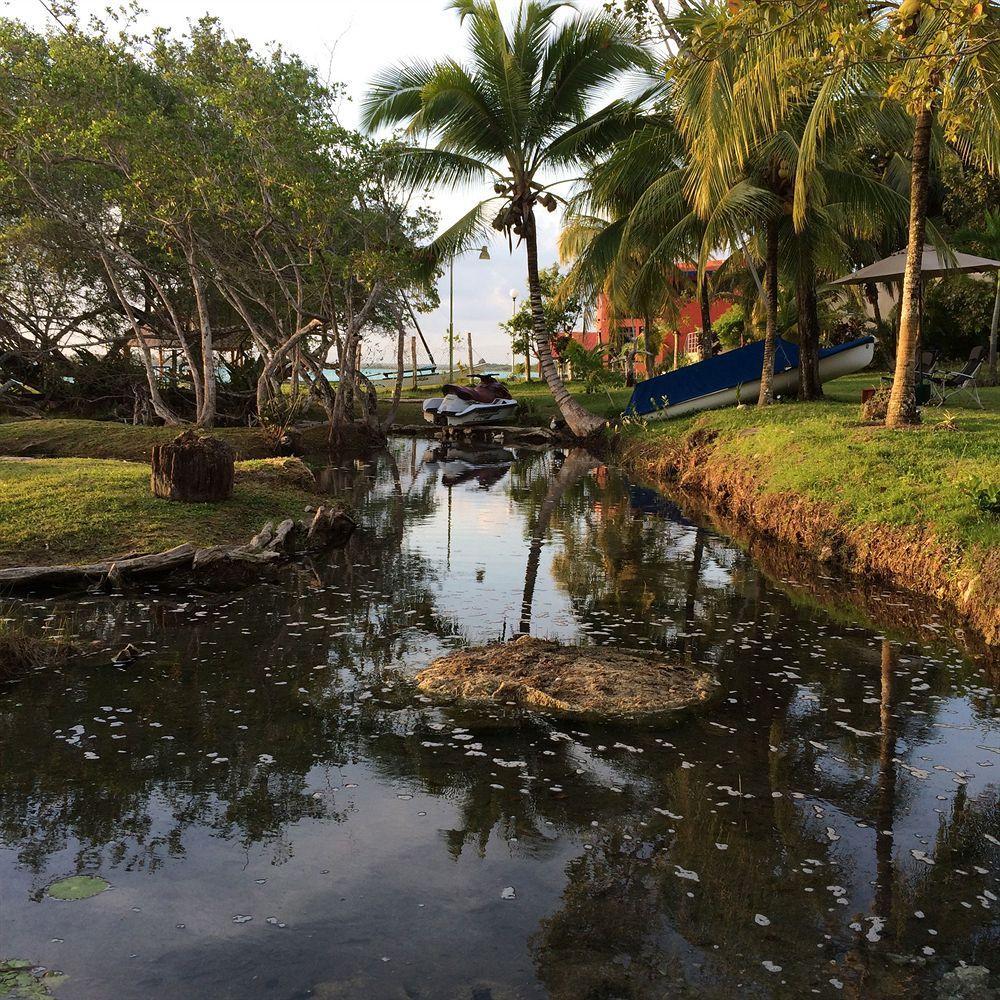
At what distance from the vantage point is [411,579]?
434 inches

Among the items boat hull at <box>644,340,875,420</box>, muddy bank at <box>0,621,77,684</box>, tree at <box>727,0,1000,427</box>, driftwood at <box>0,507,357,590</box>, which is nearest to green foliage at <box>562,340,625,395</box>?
boat hull at <box>644,340,875,420</box>

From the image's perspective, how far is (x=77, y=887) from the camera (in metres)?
4.40

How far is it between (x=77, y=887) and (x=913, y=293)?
42.3ft

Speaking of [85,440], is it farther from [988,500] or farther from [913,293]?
[988,500]

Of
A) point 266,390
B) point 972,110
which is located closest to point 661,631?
point 972,110

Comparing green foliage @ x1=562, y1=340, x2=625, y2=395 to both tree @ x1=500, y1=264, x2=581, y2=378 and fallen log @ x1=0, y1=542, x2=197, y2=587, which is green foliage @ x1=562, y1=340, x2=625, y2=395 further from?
fallen log @ x1=0, y1=542, x2=197, y2=587

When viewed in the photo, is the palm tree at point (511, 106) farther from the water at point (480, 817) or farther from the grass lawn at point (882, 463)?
the water at point (480, 817)

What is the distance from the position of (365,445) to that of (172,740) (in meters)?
22.9

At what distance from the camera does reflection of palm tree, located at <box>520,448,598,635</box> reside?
32.9 feet

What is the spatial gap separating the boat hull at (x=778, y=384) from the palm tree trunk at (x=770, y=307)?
1.83 metres

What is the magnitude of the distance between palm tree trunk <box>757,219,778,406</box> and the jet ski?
1161 cm

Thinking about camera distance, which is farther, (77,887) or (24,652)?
(24,652)

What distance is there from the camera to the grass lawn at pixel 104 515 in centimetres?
1040

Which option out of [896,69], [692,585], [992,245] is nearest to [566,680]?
[692,585]
